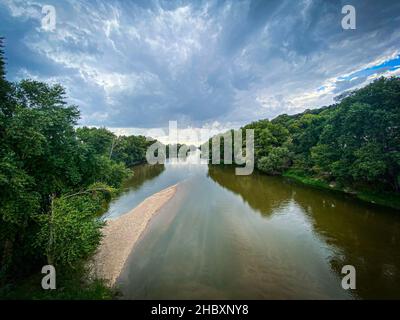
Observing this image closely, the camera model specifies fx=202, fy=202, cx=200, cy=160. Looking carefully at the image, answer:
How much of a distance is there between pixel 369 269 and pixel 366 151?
1534cm

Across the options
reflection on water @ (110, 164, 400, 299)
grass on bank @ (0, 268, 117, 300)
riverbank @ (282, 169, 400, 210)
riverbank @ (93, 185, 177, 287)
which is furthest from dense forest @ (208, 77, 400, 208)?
grass on bank @ (0, 268, 117, 300)

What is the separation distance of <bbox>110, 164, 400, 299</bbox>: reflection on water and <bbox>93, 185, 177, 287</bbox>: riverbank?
721 mm

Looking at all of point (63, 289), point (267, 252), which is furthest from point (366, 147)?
point (63, 289)

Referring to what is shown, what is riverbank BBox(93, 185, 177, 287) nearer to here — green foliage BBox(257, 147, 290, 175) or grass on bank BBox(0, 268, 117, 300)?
grass on bank BBox(0, 268, 117, 300)

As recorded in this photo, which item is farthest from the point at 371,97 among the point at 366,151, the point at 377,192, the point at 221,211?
the point at 221,211

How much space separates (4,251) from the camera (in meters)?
9.68

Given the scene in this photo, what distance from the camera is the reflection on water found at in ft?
36.1

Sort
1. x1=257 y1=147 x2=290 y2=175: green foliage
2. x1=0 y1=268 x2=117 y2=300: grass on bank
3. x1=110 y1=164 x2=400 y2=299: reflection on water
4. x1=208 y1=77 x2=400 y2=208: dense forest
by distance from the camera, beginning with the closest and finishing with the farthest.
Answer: x1=0 y1=268 x2=117 y2=300: grass on bank
x1=110 y1=164 x2=400 y2=299: reflection on water
x1=208 y1=77 x2=400 y2=208: dense forest
x1=257 y1=147 x2=290 y2=175: green foliage

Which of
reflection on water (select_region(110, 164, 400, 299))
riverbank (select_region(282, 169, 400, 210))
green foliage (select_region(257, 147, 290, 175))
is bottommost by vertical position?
reflection on water (select_region(110, 164, 400, 299))

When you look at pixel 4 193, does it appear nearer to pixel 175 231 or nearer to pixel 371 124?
pixel 175 231

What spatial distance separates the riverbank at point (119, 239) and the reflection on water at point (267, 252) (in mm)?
721

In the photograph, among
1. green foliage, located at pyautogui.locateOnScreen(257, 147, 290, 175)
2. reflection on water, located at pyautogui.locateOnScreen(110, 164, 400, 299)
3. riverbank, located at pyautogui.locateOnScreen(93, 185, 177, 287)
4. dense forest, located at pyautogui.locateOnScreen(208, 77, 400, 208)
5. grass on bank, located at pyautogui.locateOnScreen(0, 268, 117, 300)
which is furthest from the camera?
green foliage, located at pyautogui.locateOnScreen(257, 147, 290, 175)

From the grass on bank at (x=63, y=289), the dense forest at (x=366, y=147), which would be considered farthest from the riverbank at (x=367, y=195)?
the grass on bank at (x=63, y=289)

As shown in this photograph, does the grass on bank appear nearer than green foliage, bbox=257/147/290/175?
Yes
